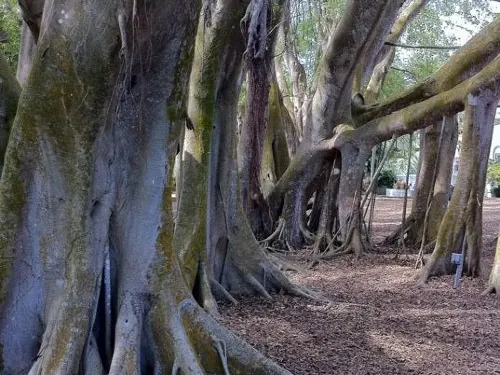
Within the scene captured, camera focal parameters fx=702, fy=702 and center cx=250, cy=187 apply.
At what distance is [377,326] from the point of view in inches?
261

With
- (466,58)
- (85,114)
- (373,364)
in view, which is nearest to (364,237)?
(466,58)

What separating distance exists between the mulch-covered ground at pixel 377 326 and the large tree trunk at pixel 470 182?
58 cm

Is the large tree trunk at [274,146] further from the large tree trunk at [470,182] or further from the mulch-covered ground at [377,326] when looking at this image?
the large tree trunk at [470,182]

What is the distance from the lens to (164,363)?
442 centimetres

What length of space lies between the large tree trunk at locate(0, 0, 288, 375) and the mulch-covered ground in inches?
46.4

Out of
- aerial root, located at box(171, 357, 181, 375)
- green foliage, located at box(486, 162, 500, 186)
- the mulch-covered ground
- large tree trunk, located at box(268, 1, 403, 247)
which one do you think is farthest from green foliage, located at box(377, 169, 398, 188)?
aerial root, located at box(171, 357, 181, 375)

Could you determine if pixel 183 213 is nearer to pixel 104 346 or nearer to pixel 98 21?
pixel 104 346

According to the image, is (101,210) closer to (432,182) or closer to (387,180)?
(432,182)

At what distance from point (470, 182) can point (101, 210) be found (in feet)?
18.5

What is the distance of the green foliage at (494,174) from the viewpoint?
34.0 meters

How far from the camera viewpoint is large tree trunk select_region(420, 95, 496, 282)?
342 inches

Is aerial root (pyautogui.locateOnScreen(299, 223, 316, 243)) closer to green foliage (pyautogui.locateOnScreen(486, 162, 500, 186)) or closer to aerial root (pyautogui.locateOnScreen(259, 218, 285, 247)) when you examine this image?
aerial root (pyautogui.locateOnScreen(259, 218, 285, 247))

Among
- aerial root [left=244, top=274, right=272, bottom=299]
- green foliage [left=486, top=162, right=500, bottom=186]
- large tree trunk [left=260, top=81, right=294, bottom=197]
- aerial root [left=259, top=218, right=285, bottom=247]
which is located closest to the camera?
aerial root [left=244, top=274, right=272, bottom=299]

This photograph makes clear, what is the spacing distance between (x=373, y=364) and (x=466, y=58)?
19.5ft
